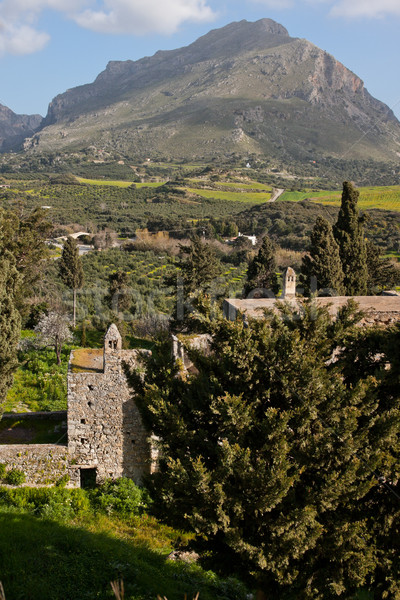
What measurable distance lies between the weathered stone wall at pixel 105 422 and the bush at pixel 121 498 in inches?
9.6

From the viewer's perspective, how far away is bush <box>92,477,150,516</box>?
10906 millimetres

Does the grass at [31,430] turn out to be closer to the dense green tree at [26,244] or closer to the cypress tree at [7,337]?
the cypress tree at [7,337]

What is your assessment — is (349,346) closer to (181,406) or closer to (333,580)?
(181,406)

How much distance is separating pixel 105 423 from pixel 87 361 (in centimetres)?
160

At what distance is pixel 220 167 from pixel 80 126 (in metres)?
72.7

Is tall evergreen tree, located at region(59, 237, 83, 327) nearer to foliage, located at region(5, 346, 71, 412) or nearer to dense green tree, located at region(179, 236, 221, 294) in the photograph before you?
dense green tree, located at region(179, 236, 221, 294)

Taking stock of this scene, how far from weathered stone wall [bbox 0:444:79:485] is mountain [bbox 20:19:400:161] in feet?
313

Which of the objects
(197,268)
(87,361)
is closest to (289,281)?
(197,268)

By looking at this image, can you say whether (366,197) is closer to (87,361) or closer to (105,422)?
(87,361)

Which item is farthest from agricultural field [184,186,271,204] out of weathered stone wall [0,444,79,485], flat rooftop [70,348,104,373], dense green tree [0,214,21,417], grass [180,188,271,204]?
weathered stone wall [0,444,79,485]

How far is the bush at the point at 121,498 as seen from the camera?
35.8 ft

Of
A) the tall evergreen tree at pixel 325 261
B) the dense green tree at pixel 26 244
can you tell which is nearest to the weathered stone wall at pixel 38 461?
the dense green tree at pixel 26 244

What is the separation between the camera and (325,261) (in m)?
22.3

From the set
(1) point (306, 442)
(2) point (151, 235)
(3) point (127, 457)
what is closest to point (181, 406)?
(1) point (306, 442)
